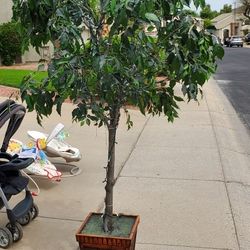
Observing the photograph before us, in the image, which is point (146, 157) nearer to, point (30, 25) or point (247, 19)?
point (30, 25)

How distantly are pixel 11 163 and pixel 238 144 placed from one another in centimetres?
504

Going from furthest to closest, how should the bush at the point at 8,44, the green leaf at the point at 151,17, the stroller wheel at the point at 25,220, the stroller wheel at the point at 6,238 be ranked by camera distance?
the bush at the point at 8,44 < the stroller wheel at the point at 25,220 < the stroller wheel at the point at 6,238 < the green leaf at the point at 151,17

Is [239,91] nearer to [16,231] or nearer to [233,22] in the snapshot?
[16,231]

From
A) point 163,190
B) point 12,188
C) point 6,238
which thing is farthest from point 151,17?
point 163,190

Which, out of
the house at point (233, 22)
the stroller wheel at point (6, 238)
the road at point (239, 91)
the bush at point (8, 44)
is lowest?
the house at point (233, 22)

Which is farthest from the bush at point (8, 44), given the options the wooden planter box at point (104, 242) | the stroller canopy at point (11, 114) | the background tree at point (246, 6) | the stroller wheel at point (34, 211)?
the background tree at point (246, 6)

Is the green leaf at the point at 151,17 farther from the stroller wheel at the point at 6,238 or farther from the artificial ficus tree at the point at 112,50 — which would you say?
the stroller wheel at the point at 6,238

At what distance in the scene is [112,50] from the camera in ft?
9.75

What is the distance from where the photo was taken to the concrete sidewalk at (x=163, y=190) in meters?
4.36

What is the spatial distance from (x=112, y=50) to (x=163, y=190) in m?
2.90

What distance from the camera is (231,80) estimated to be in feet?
71.1

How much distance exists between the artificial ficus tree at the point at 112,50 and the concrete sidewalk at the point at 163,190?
61.5 inches

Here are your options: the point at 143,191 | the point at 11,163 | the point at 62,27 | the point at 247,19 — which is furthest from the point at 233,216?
the point at 247,19

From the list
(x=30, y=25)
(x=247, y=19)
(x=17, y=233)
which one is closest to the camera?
(x=30, y=25)
